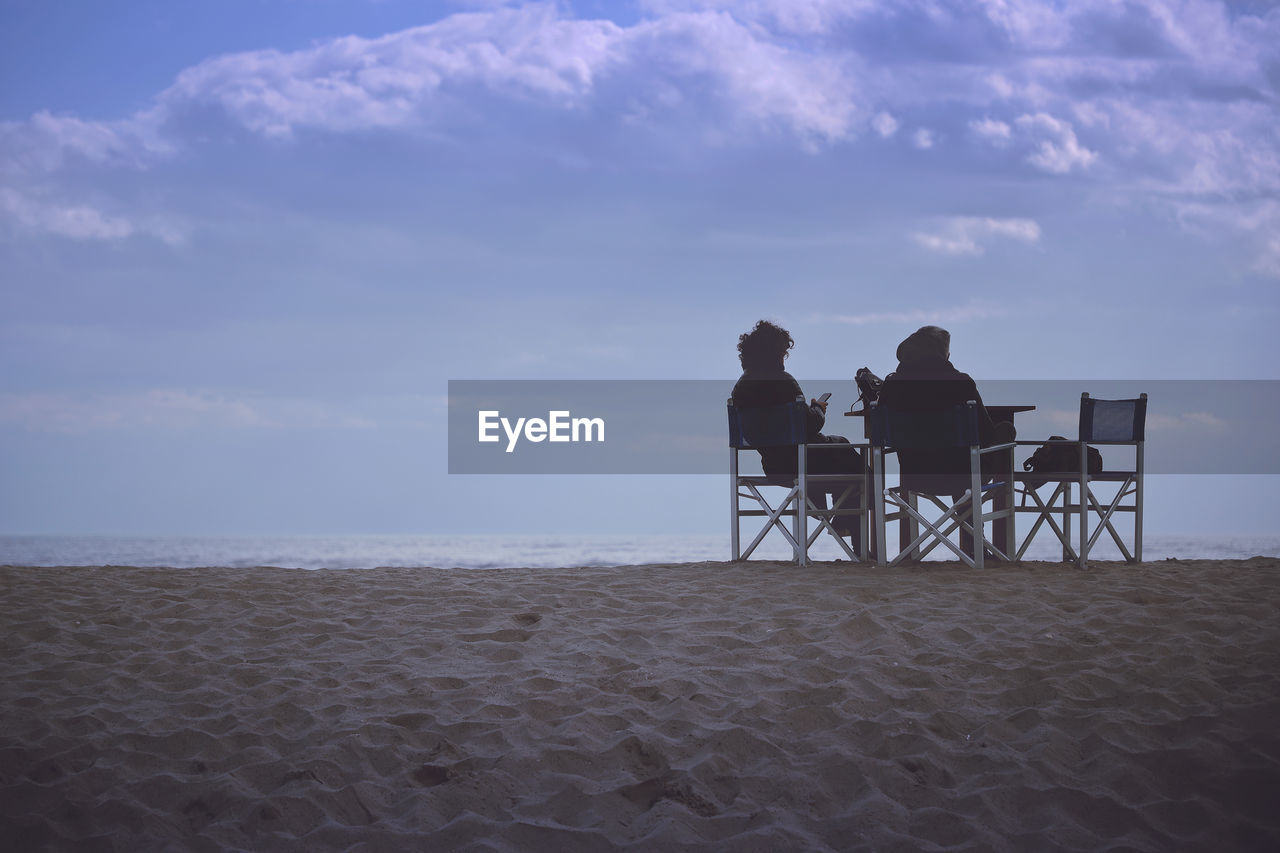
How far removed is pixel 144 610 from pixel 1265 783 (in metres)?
5.02

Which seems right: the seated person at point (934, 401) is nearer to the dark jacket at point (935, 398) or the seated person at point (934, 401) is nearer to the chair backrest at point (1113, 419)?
the dark jacket at point (935, 398)

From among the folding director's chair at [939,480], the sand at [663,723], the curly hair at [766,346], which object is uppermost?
the curly hair at [766,346]

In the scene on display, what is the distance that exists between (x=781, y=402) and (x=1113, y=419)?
2.14 m

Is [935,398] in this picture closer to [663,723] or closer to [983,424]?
[983,424]

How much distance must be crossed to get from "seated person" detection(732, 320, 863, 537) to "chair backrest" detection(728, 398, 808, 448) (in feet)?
0.23

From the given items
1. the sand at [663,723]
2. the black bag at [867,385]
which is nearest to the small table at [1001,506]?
the black bag at [867,385]

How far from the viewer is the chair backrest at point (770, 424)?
610 cm

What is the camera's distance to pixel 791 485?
6418mm

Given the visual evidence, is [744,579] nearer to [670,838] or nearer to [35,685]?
[670,838]

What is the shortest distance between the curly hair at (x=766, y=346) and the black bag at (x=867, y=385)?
0.50 meters

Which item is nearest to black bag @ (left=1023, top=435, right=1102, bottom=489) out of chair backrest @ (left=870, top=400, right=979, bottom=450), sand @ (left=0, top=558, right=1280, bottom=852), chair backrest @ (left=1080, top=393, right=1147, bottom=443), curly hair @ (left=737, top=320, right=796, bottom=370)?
chair backrest @ (left=1080, top=393, right=1147, bottom=443)

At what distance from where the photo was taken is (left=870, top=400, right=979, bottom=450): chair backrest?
5629 millimetres

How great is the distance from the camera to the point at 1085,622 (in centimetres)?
421

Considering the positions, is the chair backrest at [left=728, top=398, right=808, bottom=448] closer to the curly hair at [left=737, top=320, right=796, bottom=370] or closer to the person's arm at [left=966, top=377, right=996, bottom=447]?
the curly hair at [left=737, top=320, right=796, bottom=370]
